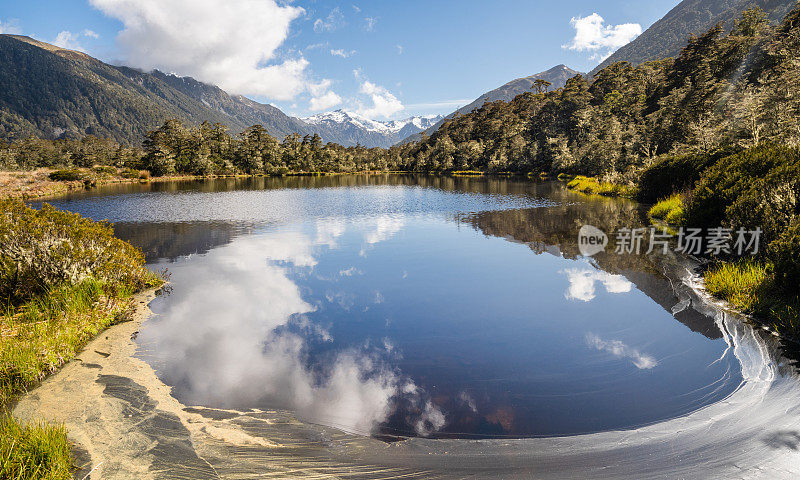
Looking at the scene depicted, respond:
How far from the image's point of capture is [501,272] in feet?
47.8

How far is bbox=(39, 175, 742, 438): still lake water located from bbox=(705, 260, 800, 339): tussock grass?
1.19 metres

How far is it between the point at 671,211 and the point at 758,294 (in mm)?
16235

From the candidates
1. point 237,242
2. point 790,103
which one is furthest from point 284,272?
point 790,103

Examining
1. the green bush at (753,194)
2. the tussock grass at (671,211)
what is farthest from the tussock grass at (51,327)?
the tussock grass at (671,211)

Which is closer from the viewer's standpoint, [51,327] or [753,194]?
[51,327]

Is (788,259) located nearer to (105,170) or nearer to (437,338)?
(437,338)

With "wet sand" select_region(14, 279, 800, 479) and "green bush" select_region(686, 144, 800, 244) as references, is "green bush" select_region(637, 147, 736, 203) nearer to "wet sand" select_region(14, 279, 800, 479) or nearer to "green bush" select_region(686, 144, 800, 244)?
"green bush" select_region(686, 144, 800, 244)

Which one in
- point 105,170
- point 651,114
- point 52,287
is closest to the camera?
point 52,287

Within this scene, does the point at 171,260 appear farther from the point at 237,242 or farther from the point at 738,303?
the point at 738,303

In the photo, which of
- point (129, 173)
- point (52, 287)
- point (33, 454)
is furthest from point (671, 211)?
point (129, 173)

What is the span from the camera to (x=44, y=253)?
9.82 m

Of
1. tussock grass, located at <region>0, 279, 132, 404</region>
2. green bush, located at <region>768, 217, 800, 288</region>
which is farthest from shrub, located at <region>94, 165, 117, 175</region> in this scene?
green bush, located at <region>768, 217, 800, 288</region>

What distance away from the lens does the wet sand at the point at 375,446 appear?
481cm

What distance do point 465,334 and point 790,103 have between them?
115ft
